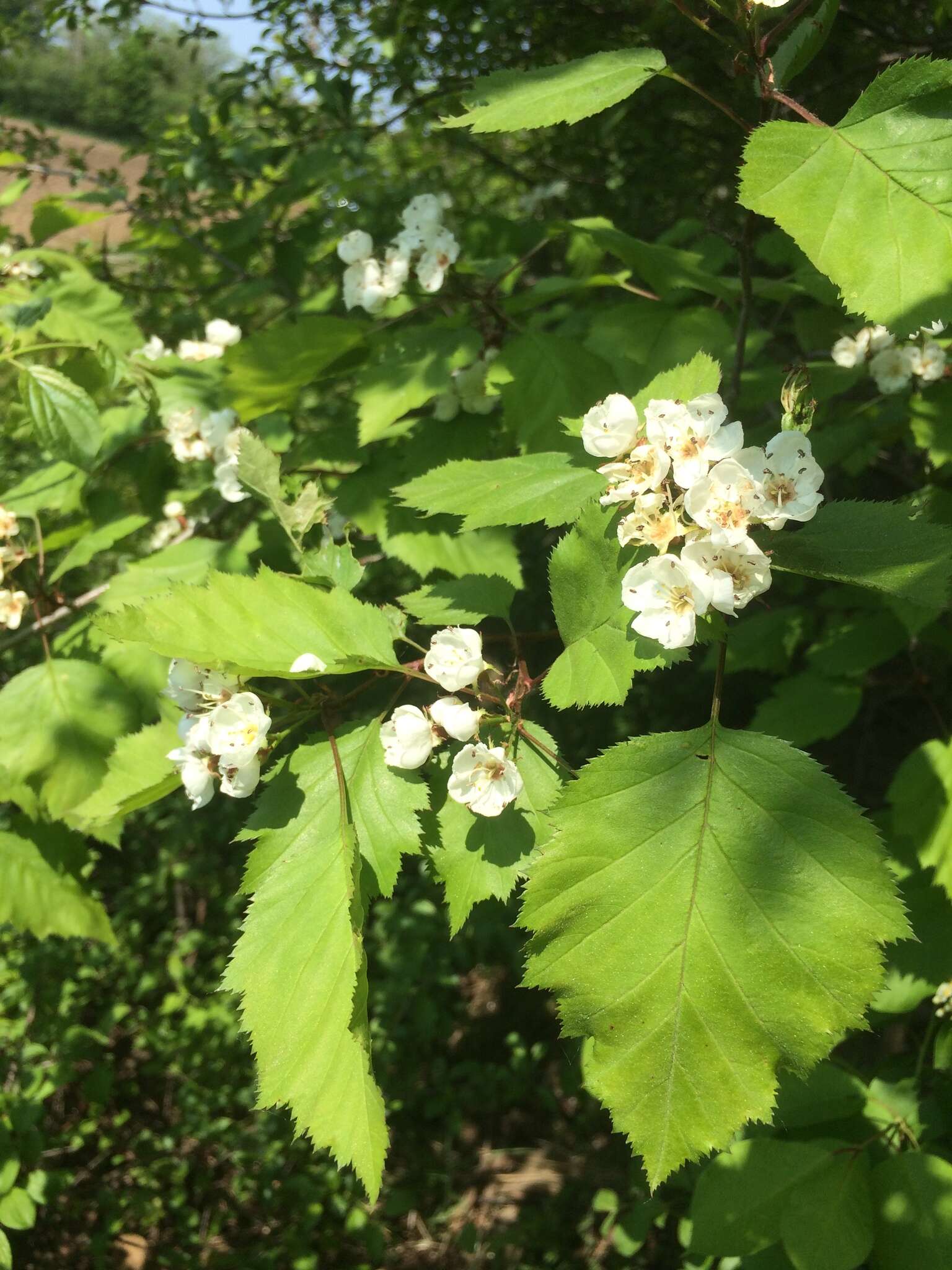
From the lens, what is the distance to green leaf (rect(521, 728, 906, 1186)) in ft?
3.74

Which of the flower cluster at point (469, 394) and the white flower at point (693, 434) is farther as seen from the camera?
the flower cluster at point (469, 394)

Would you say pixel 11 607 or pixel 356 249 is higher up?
pixel 356 249

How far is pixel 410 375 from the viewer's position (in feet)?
7.05

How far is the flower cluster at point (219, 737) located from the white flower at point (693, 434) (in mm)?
708

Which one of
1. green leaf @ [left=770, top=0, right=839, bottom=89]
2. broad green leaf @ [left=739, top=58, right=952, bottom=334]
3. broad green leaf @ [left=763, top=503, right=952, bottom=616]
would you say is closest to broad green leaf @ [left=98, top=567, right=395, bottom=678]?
broad green leaf @ [left=763, top=503, right=952, bottom=616]

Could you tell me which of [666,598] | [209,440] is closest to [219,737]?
[666,598]

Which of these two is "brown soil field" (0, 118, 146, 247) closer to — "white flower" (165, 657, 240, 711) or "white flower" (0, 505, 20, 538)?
"white flower" (0, 505, 20, 538)

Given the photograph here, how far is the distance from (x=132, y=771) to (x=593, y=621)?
34.2 inches

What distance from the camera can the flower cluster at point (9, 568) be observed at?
2.23 meters

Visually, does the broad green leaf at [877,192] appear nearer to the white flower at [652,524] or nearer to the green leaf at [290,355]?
the white flower at [652,524]

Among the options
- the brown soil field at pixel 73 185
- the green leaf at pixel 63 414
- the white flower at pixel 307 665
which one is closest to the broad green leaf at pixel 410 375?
the green leaf at pixel 63 414

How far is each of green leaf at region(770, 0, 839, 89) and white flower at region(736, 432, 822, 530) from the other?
26.1 inches

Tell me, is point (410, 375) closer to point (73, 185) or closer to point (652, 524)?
point (652, 524)

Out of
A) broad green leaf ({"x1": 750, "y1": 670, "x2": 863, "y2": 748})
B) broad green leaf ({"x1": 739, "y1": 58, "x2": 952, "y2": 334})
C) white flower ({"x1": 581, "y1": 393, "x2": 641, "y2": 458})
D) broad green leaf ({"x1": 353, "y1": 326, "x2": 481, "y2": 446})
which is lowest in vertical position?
broad green leaf ({"x1": 750, "y1": 670, "x2": 863, "y2": 748})
